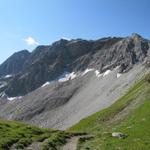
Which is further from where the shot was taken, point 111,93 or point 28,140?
point 111,93

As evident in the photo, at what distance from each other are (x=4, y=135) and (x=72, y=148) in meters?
7.65

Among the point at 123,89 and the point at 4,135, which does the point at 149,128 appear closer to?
the point at 4,135

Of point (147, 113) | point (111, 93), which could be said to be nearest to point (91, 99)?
point (111, 93)

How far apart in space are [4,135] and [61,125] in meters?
137

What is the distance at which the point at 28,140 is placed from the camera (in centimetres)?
3703

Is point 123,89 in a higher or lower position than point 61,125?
higher

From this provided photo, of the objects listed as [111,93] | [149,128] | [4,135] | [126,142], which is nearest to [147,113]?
[149,128]

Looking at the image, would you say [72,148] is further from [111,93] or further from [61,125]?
[111,93]

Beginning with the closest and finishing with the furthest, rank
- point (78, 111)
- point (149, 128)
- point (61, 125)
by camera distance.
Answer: point (149, 128) → point (61, 125) → point (78, 111)

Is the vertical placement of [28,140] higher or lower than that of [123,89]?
lower

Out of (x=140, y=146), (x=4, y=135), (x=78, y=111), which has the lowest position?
(x=140, y=146)

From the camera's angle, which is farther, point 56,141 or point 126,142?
point 56,141

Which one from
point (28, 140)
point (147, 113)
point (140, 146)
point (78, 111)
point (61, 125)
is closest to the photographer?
point (140, 146)

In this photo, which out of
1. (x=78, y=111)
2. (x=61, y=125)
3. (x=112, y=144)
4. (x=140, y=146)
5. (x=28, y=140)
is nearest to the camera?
(x=140, y=146)
